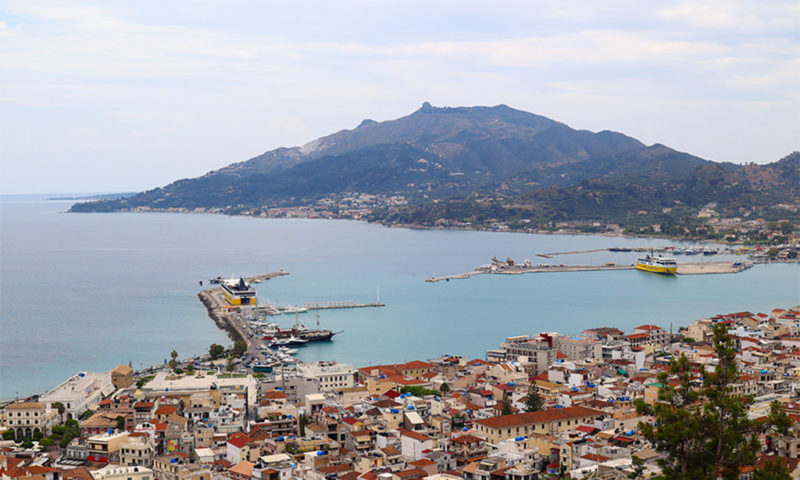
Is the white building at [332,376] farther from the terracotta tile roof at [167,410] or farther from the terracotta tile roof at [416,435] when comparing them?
the terracotta tile roof at [416,435]

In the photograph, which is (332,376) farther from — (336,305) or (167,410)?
(336,305)

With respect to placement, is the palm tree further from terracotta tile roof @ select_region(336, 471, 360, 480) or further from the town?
terracotta tile roof @ select_region(336, 471, 360, 480)

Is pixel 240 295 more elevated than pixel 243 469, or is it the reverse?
pixel 240 295

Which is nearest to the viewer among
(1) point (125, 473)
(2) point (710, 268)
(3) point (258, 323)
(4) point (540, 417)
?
(1) point (125, 473)

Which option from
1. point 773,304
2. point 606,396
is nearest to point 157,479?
point 606,396

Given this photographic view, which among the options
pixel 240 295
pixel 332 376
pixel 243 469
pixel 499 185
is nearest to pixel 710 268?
pixel 240 295

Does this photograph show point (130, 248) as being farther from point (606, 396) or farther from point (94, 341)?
point (606, 396)

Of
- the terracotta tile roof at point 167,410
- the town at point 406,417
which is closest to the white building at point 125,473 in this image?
the town at point 406,417
